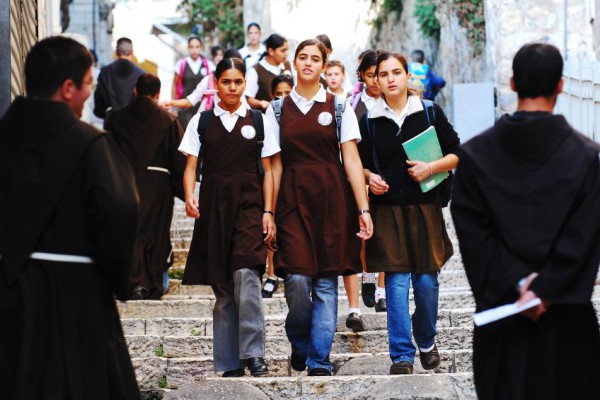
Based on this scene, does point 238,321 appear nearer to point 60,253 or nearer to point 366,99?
point 366,99

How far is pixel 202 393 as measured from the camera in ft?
22.5

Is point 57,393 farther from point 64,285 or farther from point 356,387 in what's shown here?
point 356,387

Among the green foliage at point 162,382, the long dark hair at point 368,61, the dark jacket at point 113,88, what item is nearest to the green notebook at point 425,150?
the long dark hair at point 368,61

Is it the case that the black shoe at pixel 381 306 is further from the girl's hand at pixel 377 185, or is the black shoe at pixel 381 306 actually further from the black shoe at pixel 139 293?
the girl's hand at pixel 377 185

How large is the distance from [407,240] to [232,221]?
42.9 inches

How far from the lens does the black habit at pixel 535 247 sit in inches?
195

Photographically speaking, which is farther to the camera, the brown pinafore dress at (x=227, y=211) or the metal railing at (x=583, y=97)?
the metal railing at (x=583, y=97)

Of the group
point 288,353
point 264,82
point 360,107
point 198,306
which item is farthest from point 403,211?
point 264,82

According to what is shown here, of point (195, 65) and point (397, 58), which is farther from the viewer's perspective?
point (195, 65)

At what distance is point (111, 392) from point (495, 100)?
12737 mm

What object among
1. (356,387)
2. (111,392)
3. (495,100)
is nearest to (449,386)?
(356,387)

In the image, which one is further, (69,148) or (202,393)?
(202,393)

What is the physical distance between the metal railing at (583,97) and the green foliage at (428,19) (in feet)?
25.2

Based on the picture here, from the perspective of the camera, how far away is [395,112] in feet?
25.2
